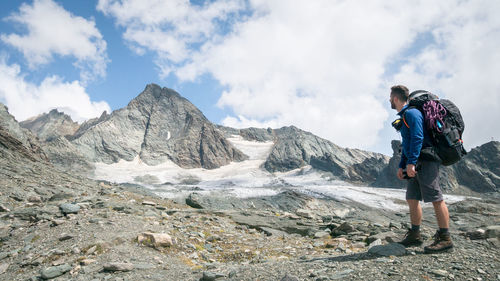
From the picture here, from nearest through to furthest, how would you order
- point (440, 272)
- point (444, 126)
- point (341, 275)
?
1. point (440, 272)
2. point (341, 275)
3. point (444, 126)

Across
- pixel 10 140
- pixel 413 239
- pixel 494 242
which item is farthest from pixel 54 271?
pixel 10 140

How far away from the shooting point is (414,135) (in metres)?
5.34

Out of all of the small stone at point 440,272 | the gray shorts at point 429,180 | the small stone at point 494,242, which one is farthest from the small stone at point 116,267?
the small stone at point 494,242

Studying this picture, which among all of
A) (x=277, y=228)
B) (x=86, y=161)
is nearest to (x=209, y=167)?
(x=86, y=161)

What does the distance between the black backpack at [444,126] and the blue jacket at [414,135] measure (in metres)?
0.11

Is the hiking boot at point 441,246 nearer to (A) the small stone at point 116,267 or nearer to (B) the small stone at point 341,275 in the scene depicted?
(B) the small stone at point 341,275

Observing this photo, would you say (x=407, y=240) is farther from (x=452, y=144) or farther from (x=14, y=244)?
(x=14, y=244)

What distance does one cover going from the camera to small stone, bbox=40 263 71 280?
16.9 ft

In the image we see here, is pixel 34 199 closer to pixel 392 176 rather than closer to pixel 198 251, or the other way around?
pixel 198 251

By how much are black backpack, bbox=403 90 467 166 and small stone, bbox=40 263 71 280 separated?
728 cm

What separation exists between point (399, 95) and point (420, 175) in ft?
6.30

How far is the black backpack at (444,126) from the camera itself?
534 centimetres

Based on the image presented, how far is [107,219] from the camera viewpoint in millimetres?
8461

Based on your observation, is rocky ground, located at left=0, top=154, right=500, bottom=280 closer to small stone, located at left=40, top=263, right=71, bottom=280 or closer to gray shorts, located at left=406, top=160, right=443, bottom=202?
small stone, located at left=40, top=263, right=71, bottom=280
